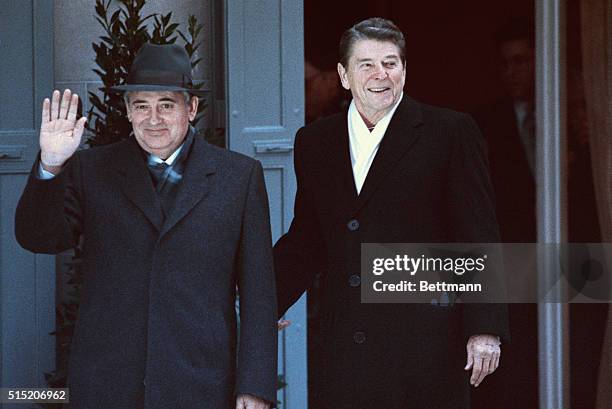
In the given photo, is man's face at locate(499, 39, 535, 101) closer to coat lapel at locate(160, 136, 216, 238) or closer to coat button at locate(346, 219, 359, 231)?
coat button at locate(346, 219, 359, 231)

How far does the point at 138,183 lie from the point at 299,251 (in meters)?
0.72

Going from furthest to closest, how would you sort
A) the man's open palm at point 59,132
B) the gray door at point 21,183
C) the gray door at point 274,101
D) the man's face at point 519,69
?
the man's face at point 519,69
the gray door at point 274,101
the gray door at point 21,183
the man's open palm at point 59,132

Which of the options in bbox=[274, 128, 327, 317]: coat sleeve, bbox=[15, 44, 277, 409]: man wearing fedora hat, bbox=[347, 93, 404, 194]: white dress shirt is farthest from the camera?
bbox=[274, 128, 327, 317]: coat sleeve

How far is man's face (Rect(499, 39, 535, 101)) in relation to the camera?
20.6 ft

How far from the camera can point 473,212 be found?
12.6 ft

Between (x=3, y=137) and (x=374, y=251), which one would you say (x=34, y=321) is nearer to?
(x=3, y=137)

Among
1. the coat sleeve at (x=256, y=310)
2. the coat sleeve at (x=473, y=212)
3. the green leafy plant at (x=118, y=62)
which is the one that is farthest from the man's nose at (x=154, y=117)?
the green leafy plant at (x=118, y=62)

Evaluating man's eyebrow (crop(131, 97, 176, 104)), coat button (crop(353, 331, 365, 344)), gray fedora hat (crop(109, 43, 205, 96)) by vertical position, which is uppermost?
gray fedora hat (crop(109, 43, 205, 96))

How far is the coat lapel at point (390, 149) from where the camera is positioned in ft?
13.0

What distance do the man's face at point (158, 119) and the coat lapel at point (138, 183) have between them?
0.17 ft

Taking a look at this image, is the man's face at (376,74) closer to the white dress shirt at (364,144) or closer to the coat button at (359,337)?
the white dress shirt at (364,144)

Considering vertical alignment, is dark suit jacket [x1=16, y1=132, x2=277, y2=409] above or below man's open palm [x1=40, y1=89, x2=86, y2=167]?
below

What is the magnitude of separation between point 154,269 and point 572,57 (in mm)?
3129

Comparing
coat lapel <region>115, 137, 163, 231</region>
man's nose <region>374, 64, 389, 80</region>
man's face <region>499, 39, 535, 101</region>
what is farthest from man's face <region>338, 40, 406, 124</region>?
man's face <region>499, 39, 535, 101</region>
